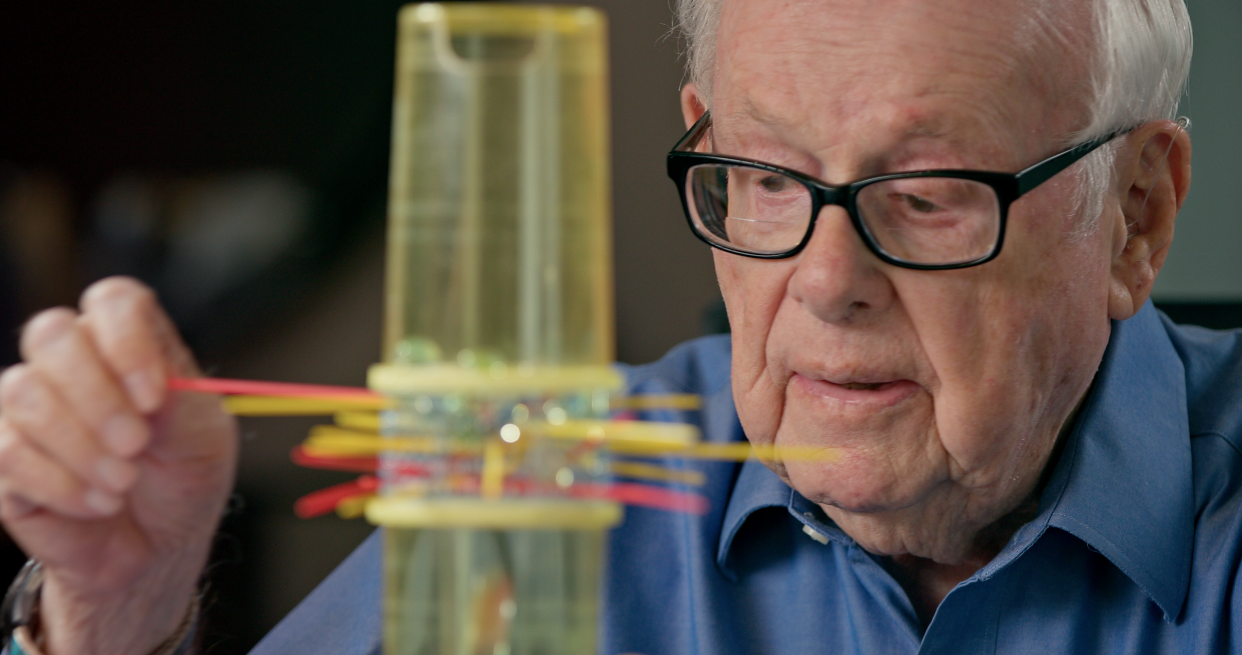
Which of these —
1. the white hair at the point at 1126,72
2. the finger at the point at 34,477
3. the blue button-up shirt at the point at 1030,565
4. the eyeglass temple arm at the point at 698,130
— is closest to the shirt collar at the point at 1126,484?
the blue button-up shirt at the point at 1030,565

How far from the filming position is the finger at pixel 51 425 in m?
0.71

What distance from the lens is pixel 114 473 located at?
730mm

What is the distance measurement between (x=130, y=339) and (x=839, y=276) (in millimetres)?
574

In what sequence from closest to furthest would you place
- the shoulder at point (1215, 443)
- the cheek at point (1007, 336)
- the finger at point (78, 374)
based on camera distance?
the finger at point (78, 374)
the cheek at point (1007, 336)
the shoulder at point (1215, 443)

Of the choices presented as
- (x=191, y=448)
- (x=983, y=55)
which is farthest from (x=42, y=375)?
(x=983, y=55)

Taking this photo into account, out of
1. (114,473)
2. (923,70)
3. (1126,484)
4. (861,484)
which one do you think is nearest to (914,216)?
(923,70)

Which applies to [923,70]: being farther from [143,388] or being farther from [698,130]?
[143,388]

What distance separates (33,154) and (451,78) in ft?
6.40

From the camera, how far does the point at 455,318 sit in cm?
57

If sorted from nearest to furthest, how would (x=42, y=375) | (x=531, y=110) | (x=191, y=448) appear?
(x=531, y=110) < (x=42, y=375) < (x=191, y=448)

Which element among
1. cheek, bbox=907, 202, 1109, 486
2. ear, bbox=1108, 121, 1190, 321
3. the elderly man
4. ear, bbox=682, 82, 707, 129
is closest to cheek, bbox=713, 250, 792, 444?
the elderly man

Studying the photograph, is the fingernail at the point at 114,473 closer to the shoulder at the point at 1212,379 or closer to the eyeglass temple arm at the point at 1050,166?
the eyeglass temple arm at the point at 1050,166

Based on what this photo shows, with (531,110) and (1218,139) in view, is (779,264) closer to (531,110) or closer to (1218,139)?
(531,110)

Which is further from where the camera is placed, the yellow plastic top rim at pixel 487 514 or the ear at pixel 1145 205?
the ear at pixel 1145 205
